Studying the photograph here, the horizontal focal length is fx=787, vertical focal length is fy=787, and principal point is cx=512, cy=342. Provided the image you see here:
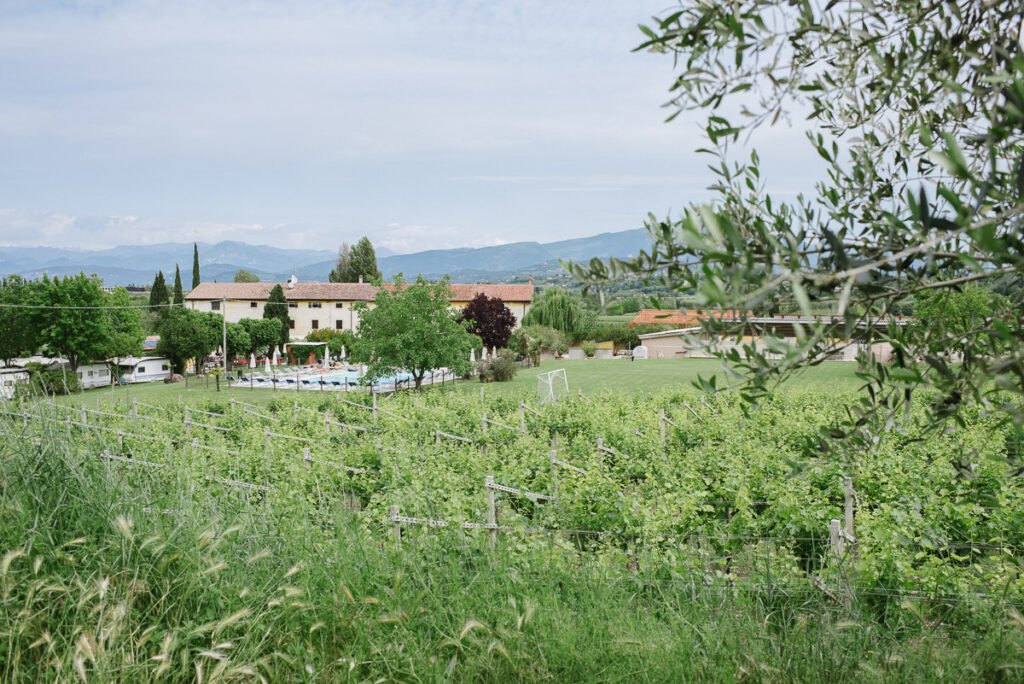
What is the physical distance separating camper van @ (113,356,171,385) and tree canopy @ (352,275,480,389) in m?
22.1

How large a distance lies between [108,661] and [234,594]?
0.57 metres

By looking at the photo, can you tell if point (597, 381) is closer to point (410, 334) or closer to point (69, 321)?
point (410, 334)

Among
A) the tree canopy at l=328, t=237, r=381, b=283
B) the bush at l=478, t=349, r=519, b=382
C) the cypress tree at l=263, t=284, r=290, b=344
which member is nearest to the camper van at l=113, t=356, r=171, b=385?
the cypress tree at l=263, t=284, r=290, b=344

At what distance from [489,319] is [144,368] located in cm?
Result: 2112

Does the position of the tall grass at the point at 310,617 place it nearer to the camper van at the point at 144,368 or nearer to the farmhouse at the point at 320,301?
the camper van at the point at 144,368

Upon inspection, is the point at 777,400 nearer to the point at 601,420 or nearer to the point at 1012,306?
the point at 601,420

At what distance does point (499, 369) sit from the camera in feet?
130

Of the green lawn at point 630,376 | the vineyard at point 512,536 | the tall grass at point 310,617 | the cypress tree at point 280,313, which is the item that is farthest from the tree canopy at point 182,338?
the tall grass at point 310,617

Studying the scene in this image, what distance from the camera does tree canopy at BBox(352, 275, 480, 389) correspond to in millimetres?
28891

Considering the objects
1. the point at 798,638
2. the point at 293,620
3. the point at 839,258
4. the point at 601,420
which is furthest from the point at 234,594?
the point at 601,420

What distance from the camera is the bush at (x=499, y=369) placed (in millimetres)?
39562

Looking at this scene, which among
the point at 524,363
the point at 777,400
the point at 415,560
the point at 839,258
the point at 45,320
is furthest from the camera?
the point at 524,363

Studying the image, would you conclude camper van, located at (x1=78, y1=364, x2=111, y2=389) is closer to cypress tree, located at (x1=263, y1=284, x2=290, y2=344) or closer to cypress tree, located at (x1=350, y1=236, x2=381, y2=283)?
cypress tree, located at (x1=263, y1=284, x2=290, y2=344)

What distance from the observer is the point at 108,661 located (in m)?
2.82
